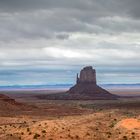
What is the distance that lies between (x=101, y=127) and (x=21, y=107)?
7185cm

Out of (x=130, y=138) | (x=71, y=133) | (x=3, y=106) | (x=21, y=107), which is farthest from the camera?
(x=21, y=107)

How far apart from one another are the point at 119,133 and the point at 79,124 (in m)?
7.22

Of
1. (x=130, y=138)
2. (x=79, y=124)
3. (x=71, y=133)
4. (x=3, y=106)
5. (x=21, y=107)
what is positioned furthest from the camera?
(x=21, y=107)

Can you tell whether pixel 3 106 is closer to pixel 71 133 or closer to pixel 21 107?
pixel 21 107

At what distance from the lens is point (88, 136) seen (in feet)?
144

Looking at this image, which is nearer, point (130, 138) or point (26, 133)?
point (130, 138)

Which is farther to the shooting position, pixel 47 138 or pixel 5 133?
pixel 5 133

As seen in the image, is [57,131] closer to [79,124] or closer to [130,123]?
[79,124]

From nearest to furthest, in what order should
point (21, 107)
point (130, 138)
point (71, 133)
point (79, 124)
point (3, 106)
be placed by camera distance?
point (130, 138) → point (71, 133) → point (79, 124) → point (3, 106) → point (21, 107)

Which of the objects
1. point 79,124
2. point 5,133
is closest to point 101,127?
point 79,124

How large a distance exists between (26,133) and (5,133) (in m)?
4.16

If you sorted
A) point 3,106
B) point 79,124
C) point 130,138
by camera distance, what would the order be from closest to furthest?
1. point 130,138
2. point 79,124
3. point 3,106

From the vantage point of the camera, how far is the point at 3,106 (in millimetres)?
109312

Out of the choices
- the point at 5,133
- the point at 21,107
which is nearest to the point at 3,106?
the point at 21,107
